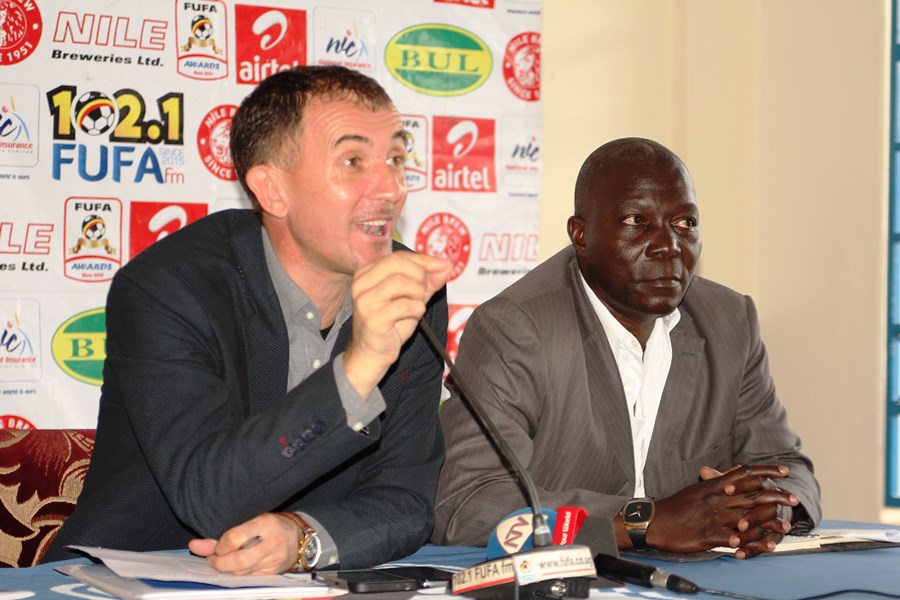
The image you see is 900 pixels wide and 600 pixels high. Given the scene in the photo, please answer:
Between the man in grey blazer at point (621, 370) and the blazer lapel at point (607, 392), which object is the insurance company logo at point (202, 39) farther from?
the blazer lapel at point (607, 392)

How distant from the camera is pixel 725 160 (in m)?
4.46

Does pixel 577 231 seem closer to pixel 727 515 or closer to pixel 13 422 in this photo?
pixel 727 515

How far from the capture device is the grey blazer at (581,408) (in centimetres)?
213

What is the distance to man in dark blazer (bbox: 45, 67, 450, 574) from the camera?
157 centimetres

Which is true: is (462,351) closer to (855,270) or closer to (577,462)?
(577,462)

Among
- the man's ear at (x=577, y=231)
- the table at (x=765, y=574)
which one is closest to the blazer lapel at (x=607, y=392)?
the man's ear at (x=577, y=231)

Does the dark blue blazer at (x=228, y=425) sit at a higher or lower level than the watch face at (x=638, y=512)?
higher

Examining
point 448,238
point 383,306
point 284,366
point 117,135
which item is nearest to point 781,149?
point 448,238

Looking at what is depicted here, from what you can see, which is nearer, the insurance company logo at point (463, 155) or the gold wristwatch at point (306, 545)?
the gold wristwatch at point (306, 545)

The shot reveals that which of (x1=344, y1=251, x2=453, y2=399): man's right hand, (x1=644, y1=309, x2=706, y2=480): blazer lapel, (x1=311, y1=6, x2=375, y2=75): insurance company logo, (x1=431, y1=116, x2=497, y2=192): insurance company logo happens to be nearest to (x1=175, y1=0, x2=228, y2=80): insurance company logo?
(x1=311, y1=6, x2=375, y2=75): insurance company logo

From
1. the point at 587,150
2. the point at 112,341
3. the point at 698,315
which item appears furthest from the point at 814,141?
the point at 112,341

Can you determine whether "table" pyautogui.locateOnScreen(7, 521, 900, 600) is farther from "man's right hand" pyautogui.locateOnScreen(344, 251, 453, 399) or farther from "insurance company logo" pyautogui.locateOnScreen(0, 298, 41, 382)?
"insurance company logo" pyautogui.locateOnScreen(0, 298, 41, 382)

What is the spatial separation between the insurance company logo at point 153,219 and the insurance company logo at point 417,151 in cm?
79

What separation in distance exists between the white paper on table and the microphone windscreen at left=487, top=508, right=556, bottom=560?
0.27 meters
